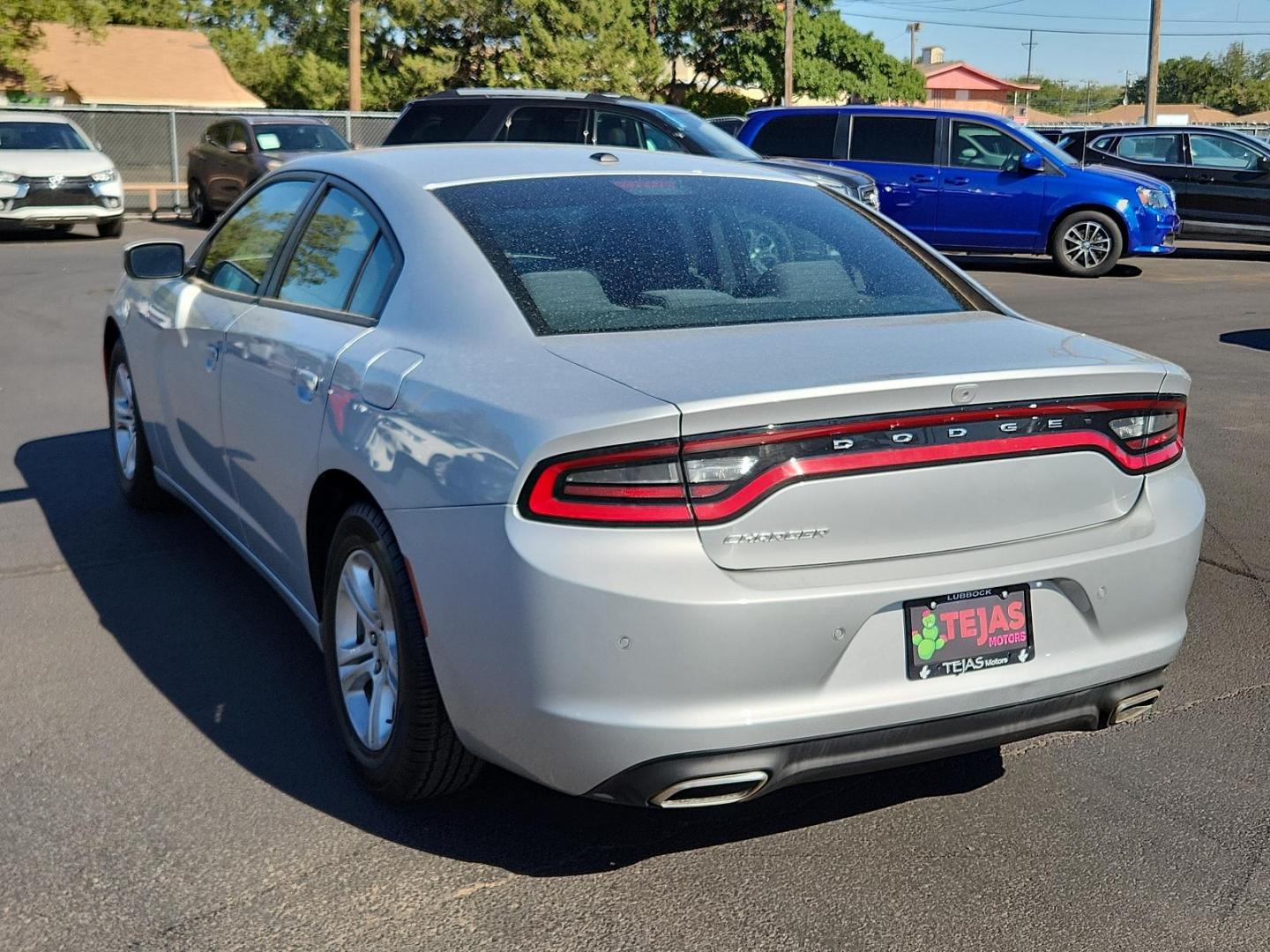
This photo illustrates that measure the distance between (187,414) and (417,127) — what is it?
10335 millimetres

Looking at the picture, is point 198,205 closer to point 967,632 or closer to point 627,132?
point 627,132

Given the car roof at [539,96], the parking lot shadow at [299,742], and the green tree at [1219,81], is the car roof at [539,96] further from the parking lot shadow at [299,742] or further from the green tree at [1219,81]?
the green tree at [1219,81]

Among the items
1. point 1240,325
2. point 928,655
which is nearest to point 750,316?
point 928,655

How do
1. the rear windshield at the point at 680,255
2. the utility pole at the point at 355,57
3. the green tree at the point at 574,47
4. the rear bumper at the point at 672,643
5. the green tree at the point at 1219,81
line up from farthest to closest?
the green tree at the point at 1219,81 → the green tree at the point at 574,47 → the utility pole at the point at 355,57 → the rear windshield at the point at 680,255 → the rear bumper at the point at 672,643

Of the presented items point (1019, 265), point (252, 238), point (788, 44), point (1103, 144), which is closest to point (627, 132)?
point (1019, 265)

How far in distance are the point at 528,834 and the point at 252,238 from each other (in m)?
2.49

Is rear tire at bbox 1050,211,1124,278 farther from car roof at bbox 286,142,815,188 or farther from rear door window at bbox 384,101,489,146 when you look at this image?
car roof at bbox 286,142,815,188

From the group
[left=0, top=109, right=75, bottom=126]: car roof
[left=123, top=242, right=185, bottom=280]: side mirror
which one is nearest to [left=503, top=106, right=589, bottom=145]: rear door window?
[left=0, top=109, right=75, bottom=126]: car roof

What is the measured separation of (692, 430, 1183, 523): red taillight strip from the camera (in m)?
2.86

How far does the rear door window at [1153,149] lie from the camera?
1952cm

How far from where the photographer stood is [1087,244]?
56.4 feet

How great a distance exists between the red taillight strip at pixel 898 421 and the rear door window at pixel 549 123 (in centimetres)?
1172

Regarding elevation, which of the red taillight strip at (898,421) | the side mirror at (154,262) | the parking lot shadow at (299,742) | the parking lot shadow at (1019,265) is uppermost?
the side mirror at (154,262)

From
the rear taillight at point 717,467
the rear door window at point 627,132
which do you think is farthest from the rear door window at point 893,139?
the rear taillight at point 717,467
